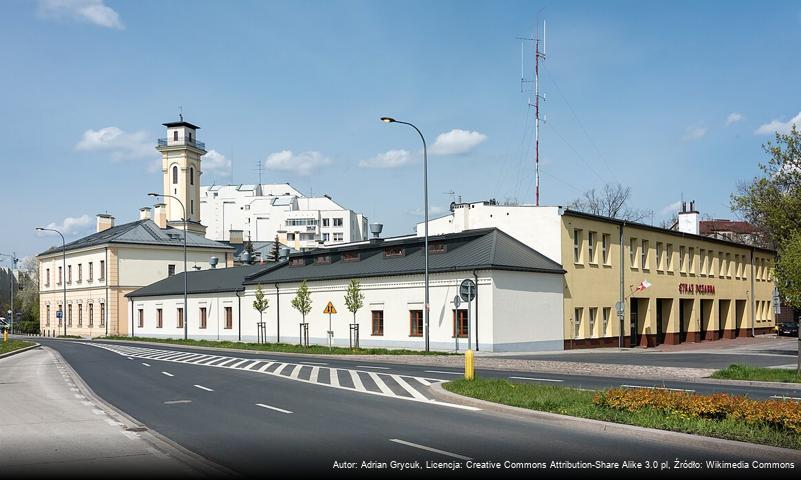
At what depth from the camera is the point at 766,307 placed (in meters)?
68.5

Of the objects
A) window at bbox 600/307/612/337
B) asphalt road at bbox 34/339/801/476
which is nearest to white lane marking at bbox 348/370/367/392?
asphalt road at bbox 34/339/801/476

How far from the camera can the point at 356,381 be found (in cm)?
2072

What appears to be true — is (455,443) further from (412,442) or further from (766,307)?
(766,307)

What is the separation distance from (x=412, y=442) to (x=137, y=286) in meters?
67.8

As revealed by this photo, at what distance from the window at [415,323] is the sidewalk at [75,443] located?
74.7 ft

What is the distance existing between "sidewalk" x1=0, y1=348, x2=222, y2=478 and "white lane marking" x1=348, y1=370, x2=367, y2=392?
19.7 ft

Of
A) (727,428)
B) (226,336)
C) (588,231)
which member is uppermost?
(588,231)

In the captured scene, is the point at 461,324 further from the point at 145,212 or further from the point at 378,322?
the point at 145,212

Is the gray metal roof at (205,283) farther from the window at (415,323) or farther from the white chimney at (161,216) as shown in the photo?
the window at (415,323)

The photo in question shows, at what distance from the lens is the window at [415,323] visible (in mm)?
39656

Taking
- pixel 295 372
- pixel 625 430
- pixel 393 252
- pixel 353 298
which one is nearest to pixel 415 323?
pixel 353 298

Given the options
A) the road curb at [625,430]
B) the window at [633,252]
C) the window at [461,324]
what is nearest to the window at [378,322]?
the window at [461,324]

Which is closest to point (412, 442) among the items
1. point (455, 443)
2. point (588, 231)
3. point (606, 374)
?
point (455, 443)

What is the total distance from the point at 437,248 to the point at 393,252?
3413 millimetres
